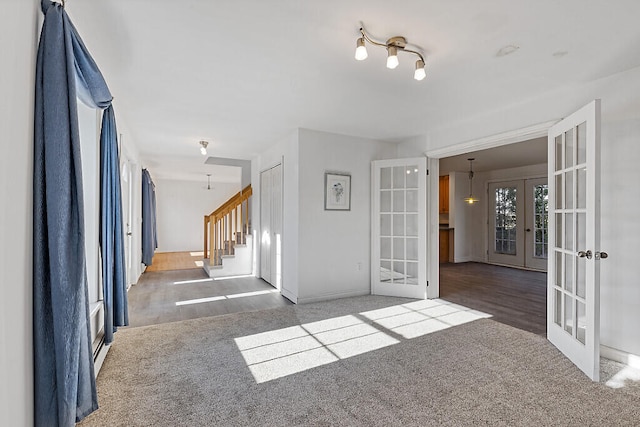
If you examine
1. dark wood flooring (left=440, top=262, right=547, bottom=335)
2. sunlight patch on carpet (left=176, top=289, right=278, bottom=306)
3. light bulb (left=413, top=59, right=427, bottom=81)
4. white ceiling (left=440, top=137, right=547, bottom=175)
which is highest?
white ceiling (left=440, top=137, right=547, bottom=175)

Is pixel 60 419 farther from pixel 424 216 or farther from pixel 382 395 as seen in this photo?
pixel 424 216

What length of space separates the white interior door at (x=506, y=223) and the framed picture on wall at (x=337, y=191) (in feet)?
17.0

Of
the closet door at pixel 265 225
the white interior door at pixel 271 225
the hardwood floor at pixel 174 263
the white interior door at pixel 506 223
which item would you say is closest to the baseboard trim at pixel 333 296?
the white interior door at pixel 271 225

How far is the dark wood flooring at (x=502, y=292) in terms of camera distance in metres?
3.71

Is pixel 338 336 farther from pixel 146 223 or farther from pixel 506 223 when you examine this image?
pixel 506 223

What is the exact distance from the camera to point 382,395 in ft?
6.81

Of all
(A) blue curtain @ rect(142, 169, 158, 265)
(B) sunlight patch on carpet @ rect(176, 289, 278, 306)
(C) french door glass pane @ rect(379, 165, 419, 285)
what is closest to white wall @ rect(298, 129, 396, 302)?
(C) french door glass pane @ rect(379, 165, 419, 285)

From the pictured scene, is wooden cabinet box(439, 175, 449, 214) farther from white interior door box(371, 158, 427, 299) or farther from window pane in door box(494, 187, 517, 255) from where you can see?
white interior door box(371, 158, 427, 299)

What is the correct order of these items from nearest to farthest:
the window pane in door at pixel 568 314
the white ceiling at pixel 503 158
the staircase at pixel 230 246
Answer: the window pane in door at pixel 568 314 → the white ceiling at pixel 503 158 → the staircase at pixel 230 246

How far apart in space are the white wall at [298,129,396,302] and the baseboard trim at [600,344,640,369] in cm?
269

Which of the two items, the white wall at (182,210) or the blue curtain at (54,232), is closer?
the blue curtain at (54,232)

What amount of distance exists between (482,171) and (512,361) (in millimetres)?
6705

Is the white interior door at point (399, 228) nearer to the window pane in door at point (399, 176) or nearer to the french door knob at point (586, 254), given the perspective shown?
the window pane in door at point (399, 176)

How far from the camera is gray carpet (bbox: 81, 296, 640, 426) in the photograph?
1.85m
